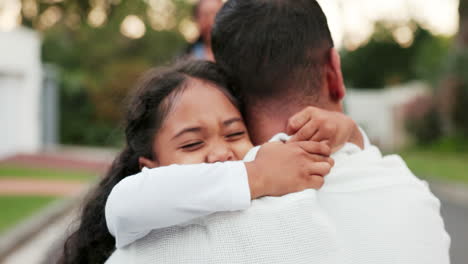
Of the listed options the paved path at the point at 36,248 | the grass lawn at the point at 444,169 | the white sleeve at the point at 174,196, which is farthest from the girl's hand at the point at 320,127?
the grass lawn at the point at 444,169

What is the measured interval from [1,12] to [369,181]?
37258mm

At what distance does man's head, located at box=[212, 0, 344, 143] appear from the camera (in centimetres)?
161

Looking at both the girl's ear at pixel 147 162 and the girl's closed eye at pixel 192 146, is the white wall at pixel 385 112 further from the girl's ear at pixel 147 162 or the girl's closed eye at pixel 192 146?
the girl's closed eye at pixel 192 146

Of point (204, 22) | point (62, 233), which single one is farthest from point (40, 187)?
point (204, 22)

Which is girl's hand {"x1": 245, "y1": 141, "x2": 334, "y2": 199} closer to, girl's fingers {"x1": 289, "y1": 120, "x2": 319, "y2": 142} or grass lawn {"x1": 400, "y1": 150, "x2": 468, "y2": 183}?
girl's fingers {"x1": 289, "y1": 120, "x2": 319, "y2": 142}

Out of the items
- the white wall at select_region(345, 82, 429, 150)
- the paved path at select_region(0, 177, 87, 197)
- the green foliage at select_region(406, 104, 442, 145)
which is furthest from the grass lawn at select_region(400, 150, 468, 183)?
the white wall at select_region(345, 82, 429, 150)

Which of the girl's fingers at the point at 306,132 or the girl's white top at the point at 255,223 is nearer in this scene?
the girl's white top at the point at 255,223

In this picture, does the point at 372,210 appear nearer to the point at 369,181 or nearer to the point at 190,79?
the point at 369,181

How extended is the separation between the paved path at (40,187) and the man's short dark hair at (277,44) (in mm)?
10145

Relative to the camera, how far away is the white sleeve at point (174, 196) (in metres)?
1.40

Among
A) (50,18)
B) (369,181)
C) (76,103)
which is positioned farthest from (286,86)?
(50,18)

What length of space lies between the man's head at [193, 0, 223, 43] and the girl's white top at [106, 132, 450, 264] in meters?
2.66

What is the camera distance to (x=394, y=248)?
1485 mm

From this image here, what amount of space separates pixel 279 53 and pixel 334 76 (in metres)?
0.20
